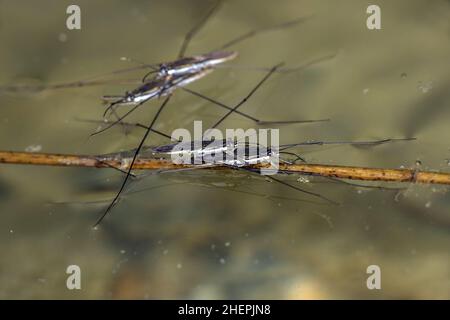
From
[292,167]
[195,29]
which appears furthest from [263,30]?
[292,167]

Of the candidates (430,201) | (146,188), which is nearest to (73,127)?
(146,188)

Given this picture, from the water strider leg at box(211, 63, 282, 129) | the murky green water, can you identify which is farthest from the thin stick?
the water strider leg at box(211, 63, 282, 129)

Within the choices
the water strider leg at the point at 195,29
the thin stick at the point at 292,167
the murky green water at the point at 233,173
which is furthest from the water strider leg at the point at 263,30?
the thin stick at the point at 292,167

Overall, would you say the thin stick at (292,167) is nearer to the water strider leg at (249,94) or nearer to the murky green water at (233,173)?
the murky green water at (233,173)

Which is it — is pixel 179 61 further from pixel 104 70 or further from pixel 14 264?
pixel 14 264

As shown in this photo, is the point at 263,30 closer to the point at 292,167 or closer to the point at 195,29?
the point at 195,29

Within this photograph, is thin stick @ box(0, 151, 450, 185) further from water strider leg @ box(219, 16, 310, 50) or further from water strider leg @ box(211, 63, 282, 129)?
water strider leg @ box(219, 16, 310, 50)
